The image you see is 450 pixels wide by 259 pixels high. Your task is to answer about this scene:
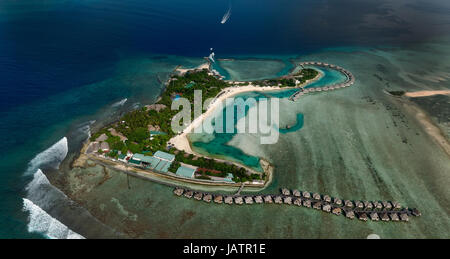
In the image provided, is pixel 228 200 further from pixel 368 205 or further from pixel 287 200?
pixel 368 205

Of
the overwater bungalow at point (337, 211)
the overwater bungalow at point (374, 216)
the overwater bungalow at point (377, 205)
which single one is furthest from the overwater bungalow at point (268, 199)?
the overwater bungalow at point (377, 205)

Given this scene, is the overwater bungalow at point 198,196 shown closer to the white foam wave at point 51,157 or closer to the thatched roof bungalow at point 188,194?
the thatched roof bungalow at point 188,194

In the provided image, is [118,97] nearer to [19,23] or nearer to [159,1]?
[19,23]

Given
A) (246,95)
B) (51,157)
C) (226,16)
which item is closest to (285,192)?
(246,95)

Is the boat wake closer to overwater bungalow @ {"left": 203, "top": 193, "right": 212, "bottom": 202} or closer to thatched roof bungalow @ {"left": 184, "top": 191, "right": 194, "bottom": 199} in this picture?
thatched roof bungalow @ {"left": 184, "top": 191, "right": 194, "bottom": 199}

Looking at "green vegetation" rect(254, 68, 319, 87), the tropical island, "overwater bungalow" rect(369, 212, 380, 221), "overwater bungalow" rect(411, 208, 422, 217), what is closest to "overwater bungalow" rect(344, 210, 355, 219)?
"overwater bungalow" rect(369, 212, 380, 221)
